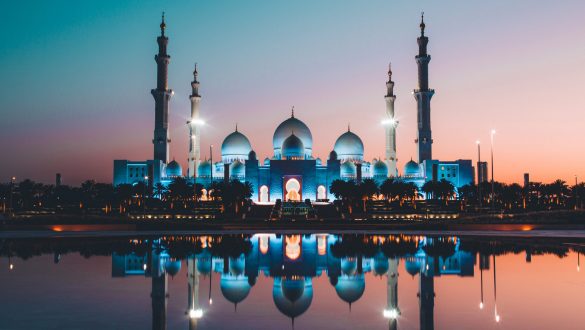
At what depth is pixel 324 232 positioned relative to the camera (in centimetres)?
3375

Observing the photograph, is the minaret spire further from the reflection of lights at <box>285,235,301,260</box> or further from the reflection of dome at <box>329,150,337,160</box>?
the reflection of lights at <box>285,235,301,260</box>

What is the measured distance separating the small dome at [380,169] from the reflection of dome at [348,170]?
347cm

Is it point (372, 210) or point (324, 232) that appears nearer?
point (324, 232)

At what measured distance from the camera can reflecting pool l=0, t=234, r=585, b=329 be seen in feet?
34.7

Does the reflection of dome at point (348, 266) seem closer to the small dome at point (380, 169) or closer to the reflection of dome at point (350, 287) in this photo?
the reflection of dome at point (350, 287)

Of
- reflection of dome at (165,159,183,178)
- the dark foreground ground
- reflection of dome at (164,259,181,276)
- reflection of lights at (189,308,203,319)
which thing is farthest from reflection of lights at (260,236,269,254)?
reflection of dome at (165,159,183,178)

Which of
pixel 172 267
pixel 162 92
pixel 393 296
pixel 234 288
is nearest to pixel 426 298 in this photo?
pixel 393 296

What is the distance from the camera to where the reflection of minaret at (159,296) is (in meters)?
10.4

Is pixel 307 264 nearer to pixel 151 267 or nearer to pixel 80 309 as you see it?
pixel 151 267

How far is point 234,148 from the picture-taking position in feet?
254

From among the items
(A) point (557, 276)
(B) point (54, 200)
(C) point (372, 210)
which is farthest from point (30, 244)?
(B) point (54, 200)

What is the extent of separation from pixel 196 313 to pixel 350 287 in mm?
4201

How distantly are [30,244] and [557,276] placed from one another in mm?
19331

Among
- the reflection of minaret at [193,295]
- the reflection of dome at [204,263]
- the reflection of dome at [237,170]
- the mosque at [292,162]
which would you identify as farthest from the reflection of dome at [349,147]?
the reflection of minaret at [193,295]
